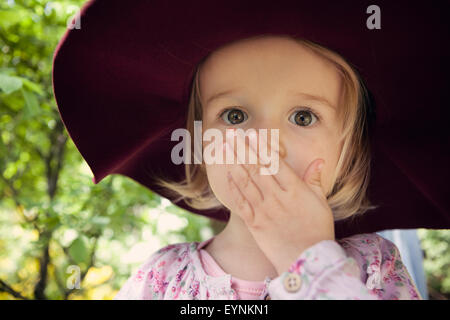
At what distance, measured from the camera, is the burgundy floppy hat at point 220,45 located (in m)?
0.76

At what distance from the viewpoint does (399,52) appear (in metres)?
0.82

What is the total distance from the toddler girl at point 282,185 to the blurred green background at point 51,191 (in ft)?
1.52

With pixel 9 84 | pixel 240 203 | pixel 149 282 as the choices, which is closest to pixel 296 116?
pixel 240 203

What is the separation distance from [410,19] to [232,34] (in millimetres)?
343

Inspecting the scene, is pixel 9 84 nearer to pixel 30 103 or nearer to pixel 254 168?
pixel 30 103

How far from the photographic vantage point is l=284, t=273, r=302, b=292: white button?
1.99 feet

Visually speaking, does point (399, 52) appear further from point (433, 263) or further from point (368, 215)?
point (433, 263)

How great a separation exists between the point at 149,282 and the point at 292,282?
17.1 inches

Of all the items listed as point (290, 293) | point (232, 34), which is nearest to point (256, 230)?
point (290, 293)

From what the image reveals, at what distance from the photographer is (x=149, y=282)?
3.04ft

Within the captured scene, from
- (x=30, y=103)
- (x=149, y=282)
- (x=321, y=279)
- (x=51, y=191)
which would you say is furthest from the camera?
(x=51, y=191)

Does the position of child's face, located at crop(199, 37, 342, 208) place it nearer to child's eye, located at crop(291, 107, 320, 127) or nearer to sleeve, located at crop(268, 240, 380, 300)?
child's eye, located at crop(291, 107, 320, 127)

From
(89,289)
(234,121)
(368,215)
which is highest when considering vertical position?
(234,121)

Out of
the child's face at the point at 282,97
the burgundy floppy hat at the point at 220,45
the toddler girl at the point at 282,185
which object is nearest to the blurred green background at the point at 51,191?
the burgundy floppy hat at the point at 220,45
